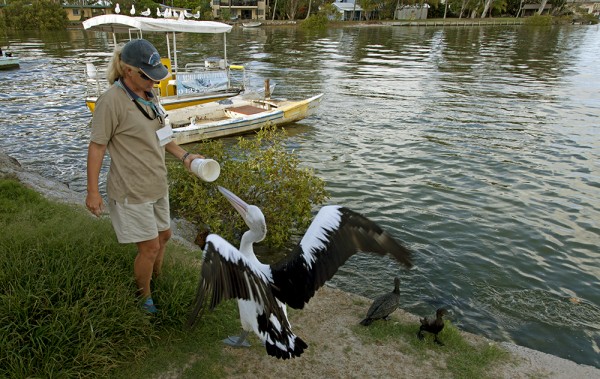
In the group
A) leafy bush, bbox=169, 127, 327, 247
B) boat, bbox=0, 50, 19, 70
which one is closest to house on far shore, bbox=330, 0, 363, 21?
boat, bbox=0, 50, 19, 70

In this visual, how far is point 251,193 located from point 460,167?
680 centimetres

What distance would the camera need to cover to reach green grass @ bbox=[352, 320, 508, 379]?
13.6 feet

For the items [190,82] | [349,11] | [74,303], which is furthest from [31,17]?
[74,303]

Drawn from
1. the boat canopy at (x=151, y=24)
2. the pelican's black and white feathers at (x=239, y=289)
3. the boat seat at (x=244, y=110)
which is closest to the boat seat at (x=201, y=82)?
the boat canopy at (x=151, y=24)

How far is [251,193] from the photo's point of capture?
24.3ft

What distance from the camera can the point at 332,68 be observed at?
28.7m

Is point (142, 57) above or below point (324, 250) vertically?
above

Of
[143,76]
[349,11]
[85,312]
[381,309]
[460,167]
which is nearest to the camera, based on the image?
[143,76]

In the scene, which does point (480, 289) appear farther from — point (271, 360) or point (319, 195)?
point (271, 360)

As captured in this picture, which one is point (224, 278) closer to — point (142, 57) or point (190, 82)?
point (142, 57)

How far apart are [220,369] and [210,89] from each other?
46.0ft

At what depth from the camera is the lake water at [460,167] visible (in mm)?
6480

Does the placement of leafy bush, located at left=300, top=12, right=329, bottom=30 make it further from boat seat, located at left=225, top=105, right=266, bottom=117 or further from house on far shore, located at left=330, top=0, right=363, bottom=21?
boat seat, located at left=225, top=105, right=266, bottom=117

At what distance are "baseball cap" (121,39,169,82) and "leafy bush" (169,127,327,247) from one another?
393 centimetres
